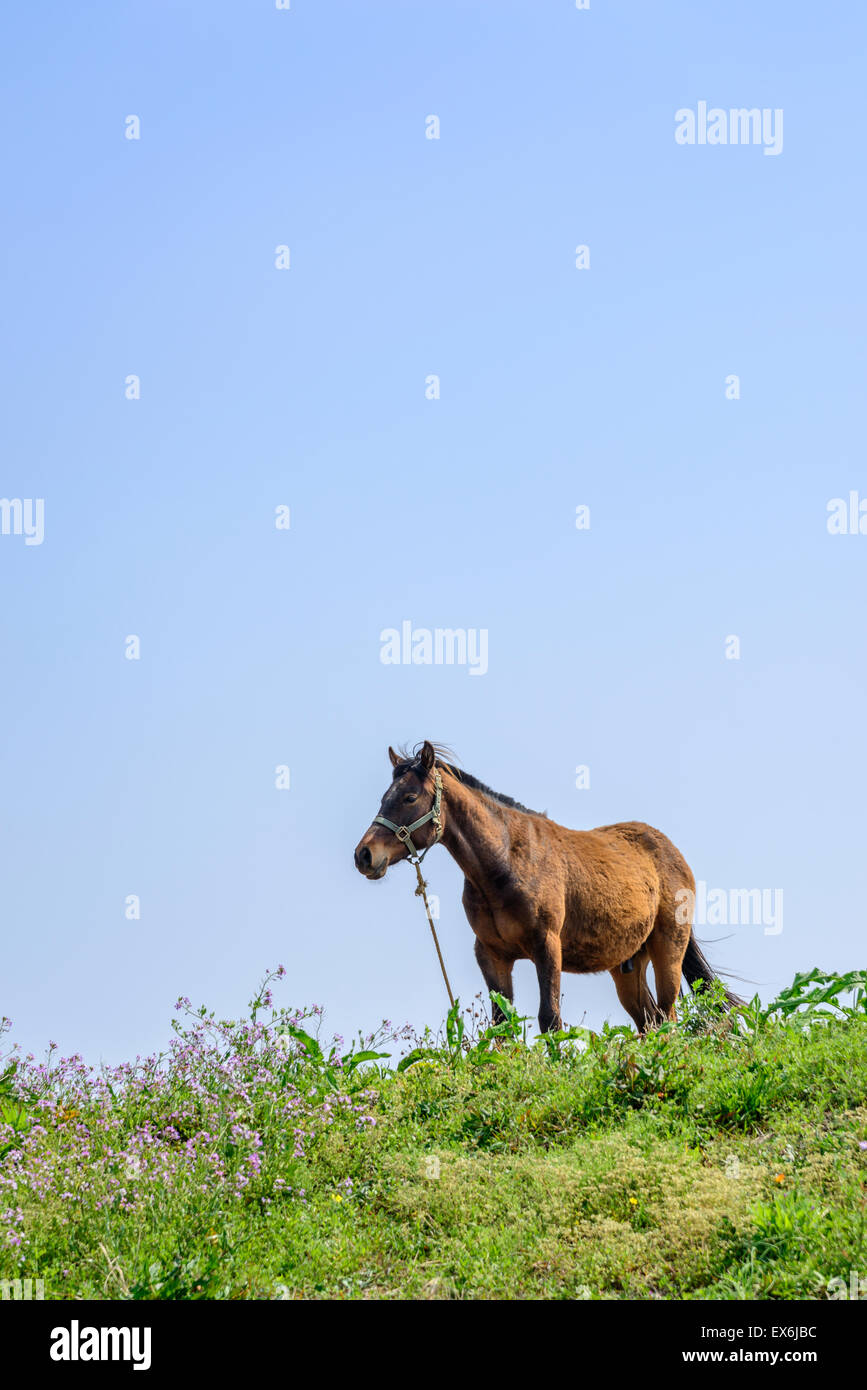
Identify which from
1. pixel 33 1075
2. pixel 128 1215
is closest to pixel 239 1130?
pixel 128 1215

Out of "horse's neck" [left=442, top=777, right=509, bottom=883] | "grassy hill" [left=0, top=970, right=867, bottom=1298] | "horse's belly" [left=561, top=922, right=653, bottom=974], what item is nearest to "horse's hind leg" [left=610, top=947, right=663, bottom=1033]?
"horse's belly" [left=561, top=922, right=653, bottom=974]

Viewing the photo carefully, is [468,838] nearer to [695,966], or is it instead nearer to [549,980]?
[549,980]

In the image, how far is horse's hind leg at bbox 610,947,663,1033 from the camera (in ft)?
39.7

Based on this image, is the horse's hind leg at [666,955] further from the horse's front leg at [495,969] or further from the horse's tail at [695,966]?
the horse's front leg at [495,969]

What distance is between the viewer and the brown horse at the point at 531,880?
9.77 meters

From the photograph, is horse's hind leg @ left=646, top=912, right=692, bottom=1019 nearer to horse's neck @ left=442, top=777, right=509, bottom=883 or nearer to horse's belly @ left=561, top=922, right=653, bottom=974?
horse's belly @ left=561, top=922, right=653, bottom=974

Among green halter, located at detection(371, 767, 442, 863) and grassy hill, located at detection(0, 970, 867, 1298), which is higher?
green halter, located at detection(371, 767, 442, 863)

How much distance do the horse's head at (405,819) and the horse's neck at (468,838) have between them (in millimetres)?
201

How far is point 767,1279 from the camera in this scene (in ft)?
19.0

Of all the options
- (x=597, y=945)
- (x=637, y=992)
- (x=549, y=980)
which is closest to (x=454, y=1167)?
(x=549, y=980)

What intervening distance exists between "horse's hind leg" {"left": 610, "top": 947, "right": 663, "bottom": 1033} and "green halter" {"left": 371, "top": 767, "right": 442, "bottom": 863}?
10.9ft

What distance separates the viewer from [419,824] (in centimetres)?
971

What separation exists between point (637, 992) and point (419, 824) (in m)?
3.87
